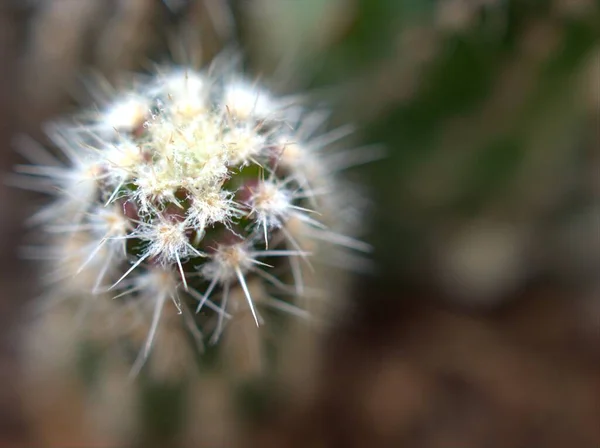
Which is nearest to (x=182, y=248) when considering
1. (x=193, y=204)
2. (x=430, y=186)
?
(x=193, y=204)

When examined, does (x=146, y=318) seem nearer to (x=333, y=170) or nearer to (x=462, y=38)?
(x=333, y=170)

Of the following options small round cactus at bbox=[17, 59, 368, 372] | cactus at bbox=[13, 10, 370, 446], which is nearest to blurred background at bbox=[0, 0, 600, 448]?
cactus at bbox=[13, 10, 370, 446]

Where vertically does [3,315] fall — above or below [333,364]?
above

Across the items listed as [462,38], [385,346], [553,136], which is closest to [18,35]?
[462,38]

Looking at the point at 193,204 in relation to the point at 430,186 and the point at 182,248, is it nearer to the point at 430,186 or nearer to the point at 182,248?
the point at 182,248

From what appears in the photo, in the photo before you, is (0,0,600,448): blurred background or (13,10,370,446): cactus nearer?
(13,10,370,446): cactus

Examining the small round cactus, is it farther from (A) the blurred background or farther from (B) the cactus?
(A) the blurred background
